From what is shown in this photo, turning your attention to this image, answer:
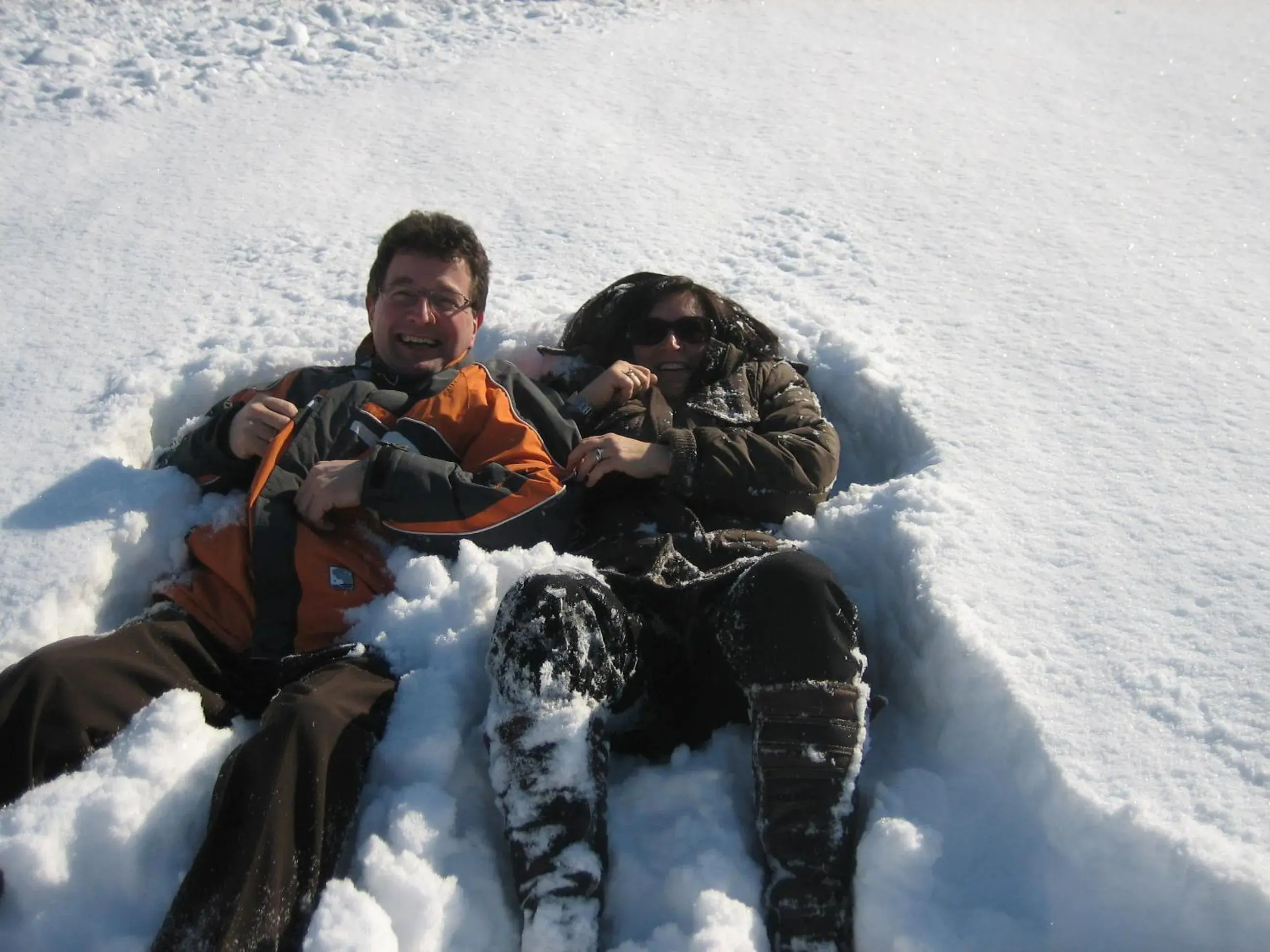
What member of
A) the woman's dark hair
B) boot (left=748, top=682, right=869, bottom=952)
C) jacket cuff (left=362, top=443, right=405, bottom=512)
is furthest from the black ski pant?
the woman's dark hair

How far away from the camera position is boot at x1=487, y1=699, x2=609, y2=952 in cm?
179

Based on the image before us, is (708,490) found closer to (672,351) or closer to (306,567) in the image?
(672,351)

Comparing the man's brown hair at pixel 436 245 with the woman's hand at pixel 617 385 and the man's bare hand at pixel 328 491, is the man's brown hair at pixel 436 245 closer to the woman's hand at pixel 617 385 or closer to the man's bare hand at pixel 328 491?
the woman's hand at pixel 617 385

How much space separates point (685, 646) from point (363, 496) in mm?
829

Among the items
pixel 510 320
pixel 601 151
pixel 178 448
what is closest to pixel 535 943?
pixel 178 448

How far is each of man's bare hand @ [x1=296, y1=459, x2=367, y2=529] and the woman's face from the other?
94 centimetres

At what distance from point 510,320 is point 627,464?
3.54 ft

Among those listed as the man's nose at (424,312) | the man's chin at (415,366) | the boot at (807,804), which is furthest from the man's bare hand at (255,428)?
the boot at (807,804)

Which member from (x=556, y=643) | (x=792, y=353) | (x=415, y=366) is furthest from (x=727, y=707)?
(x=792, y=353)

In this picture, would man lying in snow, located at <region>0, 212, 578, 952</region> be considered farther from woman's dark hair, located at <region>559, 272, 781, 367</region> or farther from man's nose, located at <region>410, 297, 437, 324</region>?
woman's dark hair, located at <region>559, 272, 781, 367</region>

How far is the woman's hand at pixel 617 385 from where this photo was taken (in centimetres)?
291

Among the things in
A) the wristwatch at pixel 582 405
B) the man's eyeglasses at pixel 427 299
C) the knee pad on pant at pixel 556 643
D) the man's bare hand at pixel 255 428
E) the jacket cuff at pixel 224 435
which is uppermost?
the man's eyeglasses at pixel 427 299

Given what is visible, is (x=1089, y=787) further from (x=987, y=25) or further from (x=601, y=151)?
(x=987, y=25)

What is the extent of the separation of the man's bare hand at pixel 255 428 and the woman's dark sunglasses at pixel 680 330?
3.35ft
